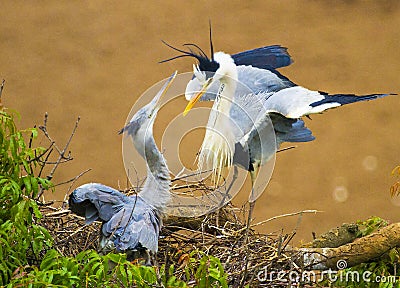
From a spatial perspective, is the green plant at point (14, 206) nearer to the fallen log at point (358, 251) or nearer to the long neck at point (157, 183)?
the long neck at point (157, 183)

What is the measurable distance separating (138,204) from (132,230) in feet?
0.32

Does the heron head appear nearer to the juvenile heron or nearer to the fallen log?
the juvenile heron

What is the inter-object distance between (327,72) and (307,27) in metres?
0.23

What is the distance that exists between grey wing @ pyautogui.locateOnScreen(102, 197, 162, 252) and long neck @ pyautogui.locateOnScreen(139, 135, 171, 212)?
0.05 m

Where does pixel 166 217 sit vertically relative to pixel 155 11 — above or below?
below

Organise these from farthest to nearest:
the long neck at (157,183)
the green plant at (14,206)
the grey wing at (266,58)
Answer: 1. the grey wing at (266,58)
2. the long neck at (157,183)
3. the green plant at (14,206)

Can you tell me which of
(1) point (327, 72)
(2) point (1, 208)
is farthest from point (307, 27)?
(2) point (1, 208)

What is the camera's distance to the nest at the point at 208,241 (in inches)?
61.0

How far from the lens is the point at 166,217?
5.65ft

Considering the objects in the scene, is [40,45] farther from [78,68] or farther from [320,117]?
[320,117]

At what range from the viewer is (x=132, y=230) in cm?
155

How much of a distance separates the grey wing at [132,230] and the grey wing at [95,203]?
22mm

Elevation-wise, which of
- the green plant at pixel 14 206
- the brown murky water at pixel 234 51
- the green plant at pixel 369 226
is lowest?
the green plant at pixel 14 206

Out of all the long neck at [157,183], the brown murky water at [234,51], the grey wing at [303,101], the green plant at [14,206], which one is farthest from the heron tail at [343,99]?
the brown murky water at [234,51]
